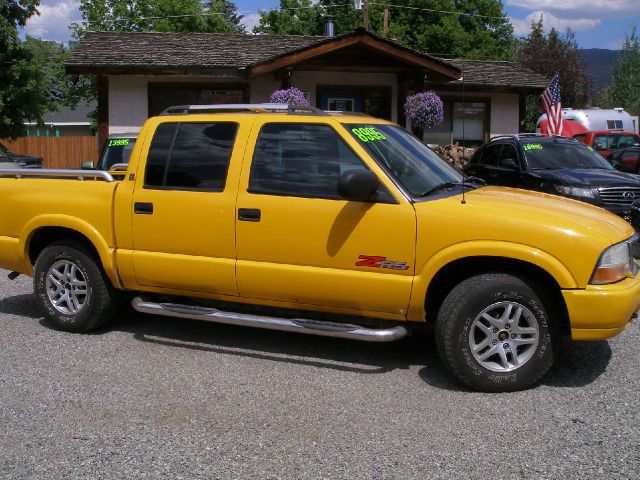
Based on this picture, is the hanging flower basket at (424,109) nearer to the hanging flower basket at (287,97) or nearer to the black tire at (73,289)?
the hanging flower basket at (287,97)

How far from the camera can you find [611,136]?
2262 centimetres

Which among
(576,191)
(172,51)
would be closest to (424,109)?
(172,51)

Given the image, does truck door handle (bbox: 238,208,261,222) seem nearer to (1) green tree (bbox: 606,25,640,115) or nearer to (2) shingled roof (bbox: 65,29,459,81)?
(2) shingled roof (bbox: 65,29,459,81)

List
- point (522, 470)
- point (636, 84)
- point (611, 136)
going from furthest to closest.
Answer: point (636, 84) < point (611, 136) < point (522, 470)

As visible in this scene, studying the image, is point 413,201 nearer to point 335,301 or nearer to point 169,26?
point 335,301

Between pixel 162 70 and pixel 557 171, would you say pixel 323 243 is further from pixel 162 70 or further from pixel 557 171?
pixel 162 70

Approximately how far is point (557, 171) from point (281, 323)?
700 centimetres

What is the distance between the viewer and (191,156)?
5.68 m

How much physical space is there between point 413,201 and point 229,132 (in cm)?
165

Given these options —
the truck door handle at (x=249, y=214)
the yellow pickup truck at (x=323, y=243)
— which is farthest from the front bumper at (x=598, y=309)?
the truck door handle at (x=249, y=214)

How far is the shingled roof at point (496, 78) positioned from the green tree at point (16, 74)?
15.2 m

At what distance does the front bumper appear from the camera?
14.7 feet

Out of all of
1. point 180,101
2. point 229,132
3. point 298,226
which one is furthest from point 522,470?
point 180,101

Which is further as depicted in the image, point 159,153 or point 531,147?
point 531,147
